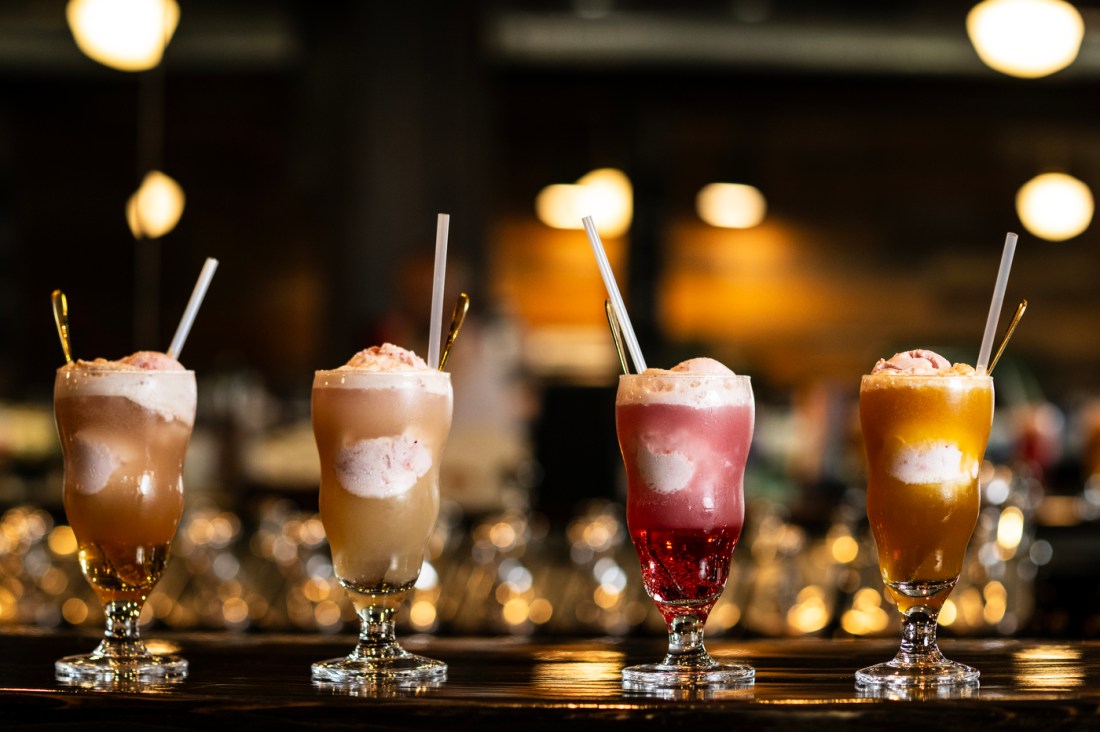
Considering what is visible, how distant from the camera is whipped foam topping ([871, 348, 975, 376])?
1.30m

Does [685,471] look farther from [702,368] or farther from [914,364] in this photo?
[914,364]

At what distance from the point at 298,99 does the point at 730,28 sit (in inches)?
91.8

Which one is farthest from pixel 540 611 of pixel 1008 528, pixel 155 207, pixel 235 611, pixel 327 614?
pixel 155 207

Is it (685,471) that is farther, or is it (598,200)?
Result: (598,200)

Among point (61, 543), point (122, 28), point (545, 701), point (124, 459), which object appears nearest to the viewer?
point (545, 701)

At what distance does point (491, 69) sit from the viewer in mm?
6977

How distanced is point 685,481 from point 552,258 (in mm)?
7333

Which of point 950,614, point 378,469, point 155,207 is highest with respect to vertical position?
point 155,207

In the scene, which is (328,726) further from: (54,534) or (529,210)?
(529,210)

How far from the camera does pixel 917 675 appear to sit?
1.23m

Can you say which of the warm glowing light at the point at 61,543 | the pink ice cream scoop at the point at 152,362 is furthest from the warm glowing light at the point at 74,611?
the pink ice cream scoop at the point at 152,362

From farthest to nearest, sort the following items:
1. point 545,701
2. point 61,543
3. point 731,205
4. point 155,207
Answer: point 731,205 → point 155,207 → point 61,543 → point 545,701

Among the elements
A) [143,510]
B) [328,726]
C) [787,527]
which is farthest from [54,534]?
[328,726]

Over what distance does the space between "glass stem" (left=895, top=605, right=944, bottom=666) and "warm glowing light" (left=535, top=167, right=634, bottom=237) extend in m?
6.75
